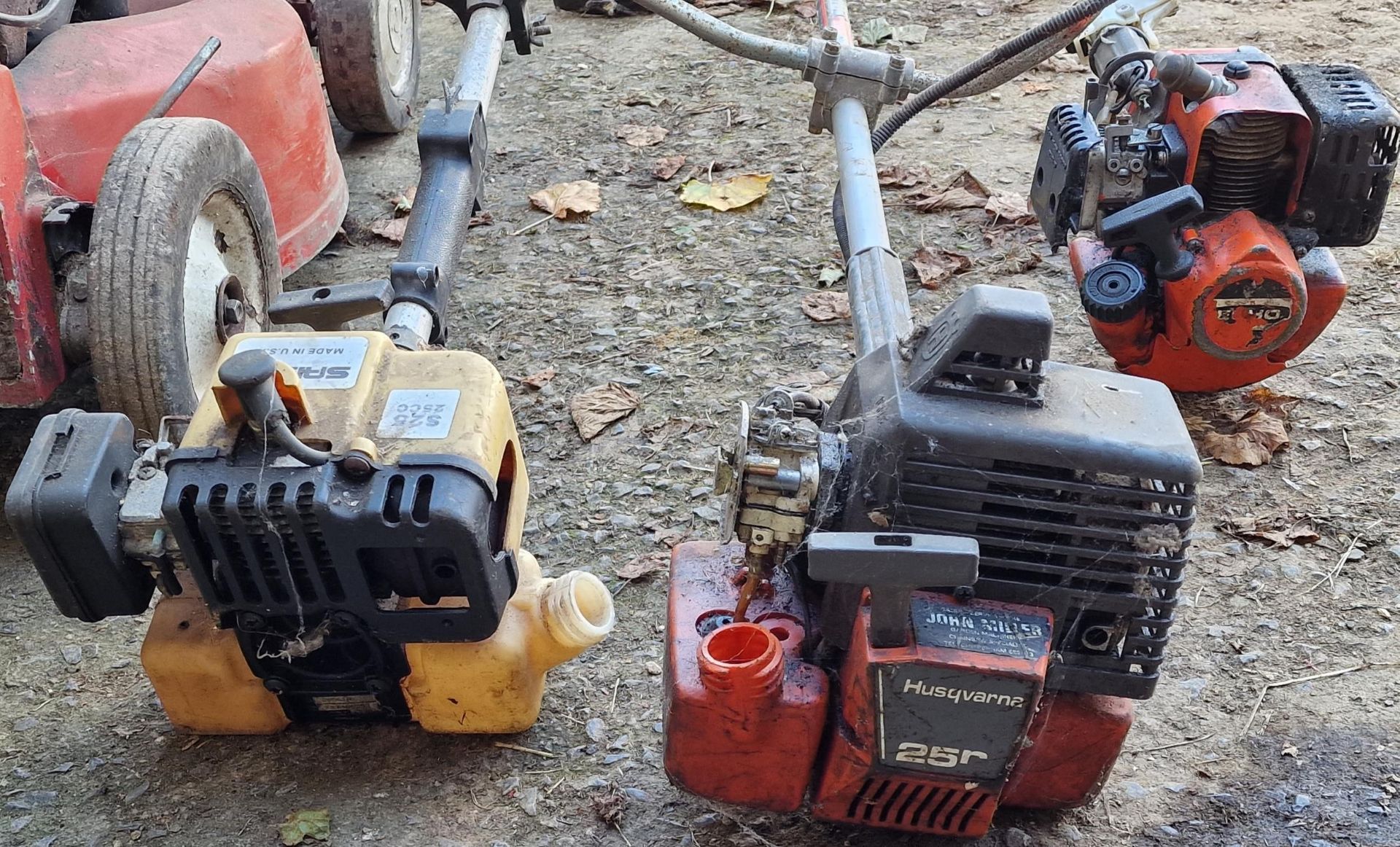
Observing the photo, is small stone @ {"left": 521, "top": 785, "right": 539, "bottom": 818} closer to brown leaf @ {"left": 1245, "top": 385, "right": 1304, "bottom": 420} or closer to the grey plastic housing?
the grey plastic housing

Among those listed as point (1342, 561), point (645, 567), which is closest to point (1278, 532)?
point (1342, 561)

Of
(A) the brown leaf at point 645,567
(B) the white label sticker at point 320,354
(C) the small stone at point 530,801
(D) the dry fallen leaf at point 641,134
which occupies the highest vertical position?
(B) the white label sticker at point 320,354

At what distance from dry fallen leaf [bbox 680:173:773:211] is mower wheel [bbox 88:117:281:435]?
1763 mm

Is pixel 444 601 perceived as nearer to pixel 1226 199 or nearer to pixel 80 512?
pixel 80 512

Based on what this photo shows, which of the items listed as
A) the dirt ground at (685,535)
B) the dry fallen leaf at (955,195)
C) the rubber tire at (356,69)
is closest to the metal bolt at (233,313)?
the dirt ground at (685,535)

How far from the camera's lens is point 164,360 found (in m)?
2.54

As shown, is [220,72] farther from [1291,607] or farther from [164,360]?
[1291,607]

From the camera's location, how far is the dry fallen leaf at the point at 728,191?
4.22 meters

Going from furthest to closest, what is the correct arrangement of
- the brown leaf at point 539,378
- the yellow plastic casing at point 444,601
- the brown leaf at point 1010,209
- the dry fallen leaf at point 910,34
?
1. the dry fallen leaf at point 910,34
2. the brown leaf at point 1010,209
3. the brown leaf at point 539,378
4. the yellow plastic casing at point 444,601

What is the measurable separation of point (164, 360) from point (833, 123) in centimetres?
191

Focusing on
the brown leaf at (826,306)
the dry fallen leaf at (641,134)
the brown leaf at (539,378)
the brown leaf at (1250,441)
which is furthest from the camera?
the dry fallen leaf at (641,134)

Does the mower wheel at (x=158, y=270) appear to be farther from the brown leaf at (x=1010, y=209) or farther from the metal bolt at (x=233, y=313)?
the brown leaf at (x=1010, y=209)

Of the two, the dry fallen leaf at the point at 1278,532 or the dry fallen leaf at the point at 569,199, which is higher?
the dry fallen leaf at the point at 569,199

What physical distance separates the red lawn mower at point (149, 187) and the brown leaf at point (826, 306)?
5.00ft
